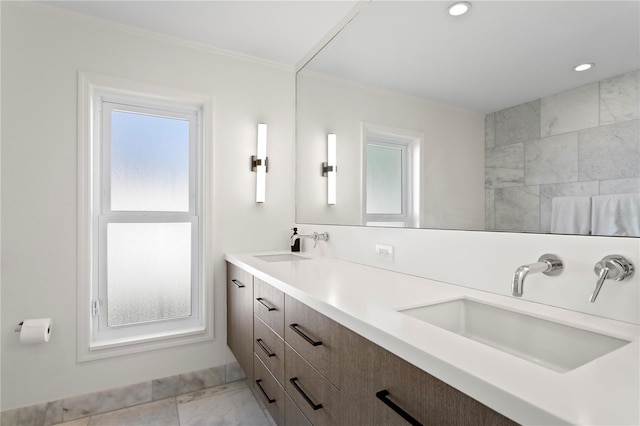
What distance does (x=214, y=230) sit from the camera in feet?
7.50

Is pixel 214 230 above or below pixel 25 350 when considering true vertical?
above

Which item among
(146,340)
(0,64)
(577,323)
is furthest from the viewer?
(146,340)

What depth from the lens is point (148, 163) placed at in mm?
2230

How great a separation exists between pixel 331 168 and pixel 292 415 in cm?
146

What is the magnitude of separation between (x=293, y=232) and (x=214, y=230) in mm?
603

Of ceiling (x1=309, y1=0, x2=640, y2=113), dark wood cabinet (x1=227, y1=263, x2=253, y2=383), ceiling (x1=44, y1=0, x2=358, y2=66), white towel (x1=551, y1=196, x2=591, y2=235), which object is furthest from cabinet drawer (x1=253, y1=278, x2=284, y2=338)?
ceiling (x1=44, y1=0, x2=358, y2=66)

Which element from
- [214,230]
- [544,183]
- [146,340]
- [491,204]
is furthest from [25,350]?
[544,183]

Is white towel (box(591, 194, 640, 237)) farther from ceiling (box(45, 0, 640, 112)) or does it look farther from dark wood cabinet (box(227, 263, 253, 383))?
dark wood cabinet (box(227, 263, 253, 383))

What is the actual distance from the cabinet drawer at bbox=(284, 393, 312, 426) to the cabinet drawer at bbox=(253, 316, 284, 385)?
0.29 ft

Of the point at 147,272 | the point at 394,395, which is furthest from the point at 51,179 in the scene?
the point at 394,395

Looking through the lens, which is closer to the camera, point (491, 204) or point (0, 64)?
point (491, 204)

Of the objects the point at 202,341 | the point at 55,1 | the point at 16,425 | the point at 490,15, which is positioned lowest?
the point at 16,425

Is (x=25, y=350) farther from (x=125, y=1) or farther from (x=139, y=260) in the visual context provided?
(x=125, y=1)

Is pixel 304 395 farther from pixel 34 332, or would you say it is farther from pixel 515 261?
pixel 34 332
